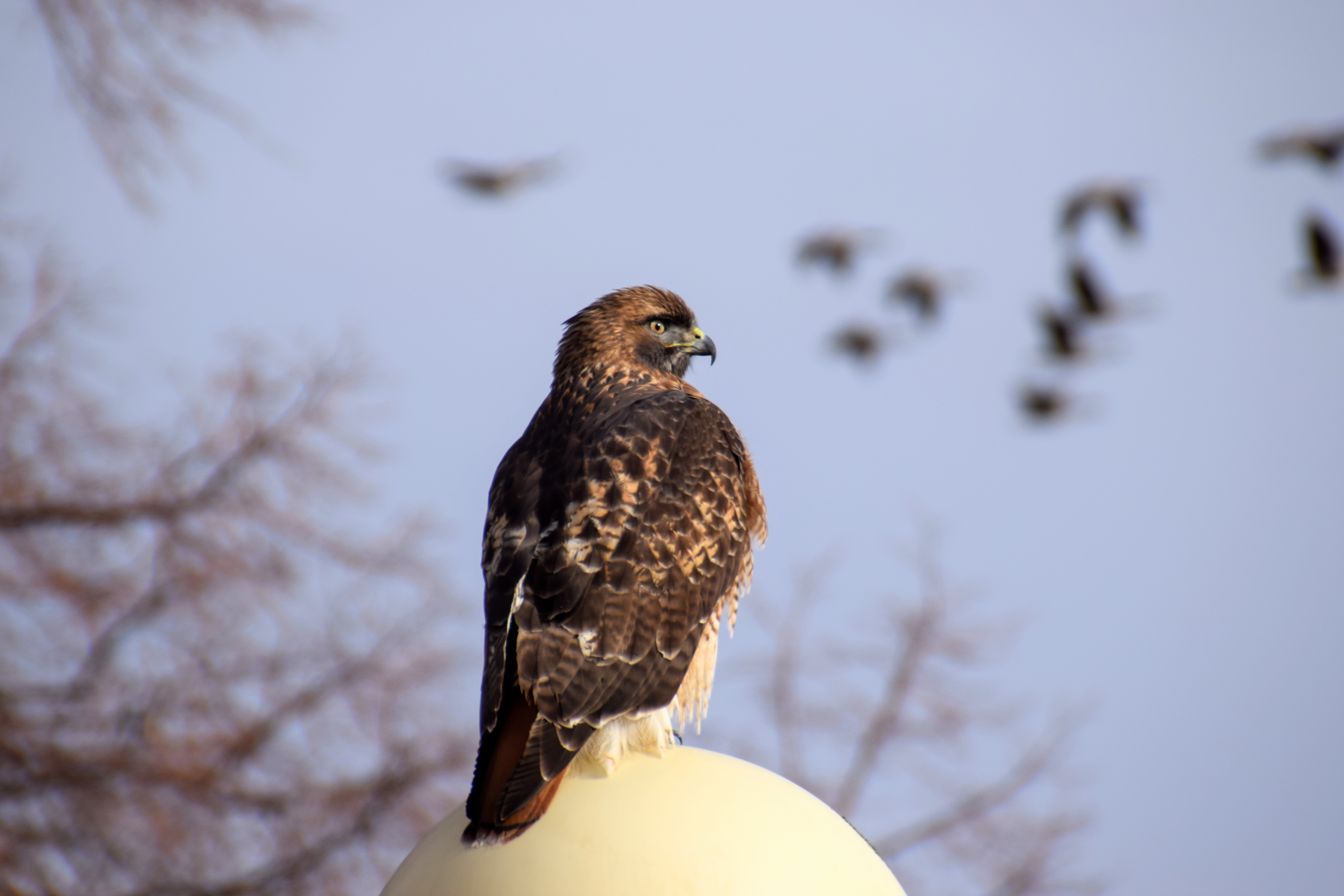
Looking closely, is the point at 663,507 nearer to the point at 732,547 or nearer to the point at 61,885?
the point at 732,547

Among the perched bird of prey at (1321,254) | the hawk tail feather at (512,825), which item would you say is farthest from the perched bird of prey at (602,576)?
the perched bird of prey at (1321,254)

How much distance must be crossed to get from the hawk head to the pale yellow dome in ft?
5.69

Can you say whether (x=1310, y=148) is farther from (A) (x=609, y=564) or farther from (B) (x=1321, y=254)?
(A) (x=609, y=564)

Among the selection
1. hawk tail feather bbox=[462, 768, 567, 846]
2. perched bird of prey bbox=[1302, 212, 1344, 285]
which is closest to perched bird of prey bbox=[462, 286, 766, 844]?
hawk tail feather bbox=[462, 768, 567, 846]

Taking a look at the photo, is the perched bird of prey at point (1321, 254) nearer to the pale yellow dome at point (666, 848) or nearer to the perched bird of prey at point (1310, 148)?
the perched bird of prey at point (1310, 148)

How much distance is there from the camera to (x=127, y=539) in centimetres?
1014

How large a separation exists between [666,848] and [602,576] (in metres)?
0.85

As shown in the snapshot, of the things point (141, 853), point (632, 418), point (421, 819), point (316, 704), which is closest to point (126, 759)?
point (141, 853)

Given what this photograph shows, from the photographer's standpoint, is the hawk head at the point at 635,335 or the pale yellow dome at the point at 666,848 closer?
the pale yellow dome at the point at 666,848

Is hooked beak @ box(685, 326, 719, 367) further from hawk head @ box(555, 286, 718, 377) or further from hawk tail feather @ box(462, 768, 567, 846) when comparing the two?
hawk tail feather @ box(462, 768, 567, 846)

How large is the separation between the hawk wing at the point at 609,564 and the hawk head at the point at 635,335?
0.45 meters

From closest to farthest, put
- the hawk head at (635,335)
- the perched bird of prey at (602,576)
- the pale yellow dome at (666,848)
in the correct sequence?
the pale yellow dome at (666,848) → the perched bird of prey at (602,576) → the hawk head at (635,335)

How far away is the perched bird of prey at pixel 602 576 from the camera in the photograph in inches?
127

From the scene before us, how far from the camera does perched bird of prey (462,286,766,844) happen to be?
3232 mm
